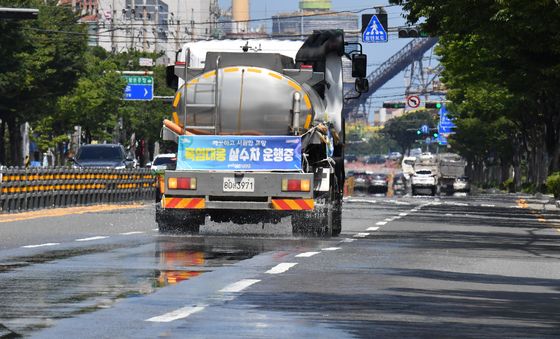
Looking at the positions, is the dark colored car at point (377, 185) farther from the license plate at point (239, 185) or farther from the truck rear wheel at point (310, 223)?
the license plate at point (239, 185)

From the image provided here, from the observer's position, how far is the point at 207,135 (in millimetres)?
29719

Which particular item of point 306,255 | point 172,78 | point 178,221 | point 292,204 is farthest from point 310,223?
point 306,255

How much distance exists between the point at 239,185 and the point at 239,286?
1250 centimetres

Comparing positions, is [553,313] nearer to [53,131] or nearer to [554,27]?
[554,27]

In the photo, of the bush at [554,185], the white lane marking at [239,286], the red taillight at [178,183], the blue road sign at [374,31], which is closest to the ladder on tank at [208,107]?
the red taillight at [178,183]

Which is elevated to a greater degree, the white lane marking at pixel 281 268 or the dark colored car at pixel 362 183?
the dark colored car at pixel 362 183

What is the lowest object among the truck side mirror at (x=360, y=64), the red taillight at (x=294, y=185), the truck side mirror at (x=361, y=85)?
the red taillight at (x=294, y=185)

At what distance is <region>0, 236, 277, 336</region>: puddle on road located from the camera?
1384 cm

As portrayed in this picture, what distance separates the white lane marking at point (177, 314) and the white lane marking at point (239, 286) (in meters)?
1.96

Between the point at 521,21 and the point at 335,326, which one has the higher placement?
the point at 521,21

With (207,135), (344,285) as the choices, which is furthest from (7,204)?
(344,285)

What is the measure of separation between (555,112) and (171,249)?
57.7 metres

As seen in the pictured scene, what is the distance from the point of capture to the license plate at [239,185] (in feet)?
95.7

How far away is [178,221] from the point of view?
30406mm
